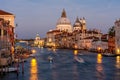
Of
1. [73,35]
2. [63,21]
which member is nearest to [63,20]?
[63,21]

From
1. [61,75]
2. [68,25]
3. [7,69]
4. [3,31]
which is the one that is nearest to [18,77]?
[7,69]

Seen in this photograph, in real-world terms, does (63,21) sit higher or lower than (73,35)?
higher

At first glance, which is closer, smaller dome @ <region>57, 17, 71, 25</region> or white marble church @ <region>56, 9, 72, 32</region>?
white marble church @ <region>56, 9, 72, 32</region>

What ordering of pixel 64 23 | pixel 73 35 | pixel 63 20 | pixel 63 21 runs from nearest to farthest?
pixel 73 35 < pixel 64 23 < pixel 63 21 < pixel 63 20

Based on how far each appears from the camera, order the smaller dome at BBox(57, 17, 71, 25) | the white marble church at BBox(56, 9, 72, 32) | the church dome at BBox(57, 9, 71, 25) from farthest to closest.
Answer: the church dome at BBox(57, 9, 71, 25) → the smaller dome at BBox(57, 17, 71, 25) → the white marble church at BBox(56, 9, 72, 32)

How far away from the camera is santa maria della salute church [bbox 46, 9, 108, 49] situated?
10294 cm

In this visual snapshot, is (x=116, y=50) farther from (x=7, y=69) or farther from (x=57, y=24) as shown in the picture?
(x=57, y=24)

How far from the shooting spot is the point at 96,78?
2964cm

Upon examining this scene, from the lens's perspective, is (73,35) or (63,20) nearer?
(73,35)

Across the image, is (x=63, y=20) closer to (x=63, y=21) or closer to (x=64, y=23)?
(x=63, y=21)

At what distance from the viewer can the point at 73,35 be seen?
127 metres

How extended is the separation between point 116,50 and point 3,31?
32.3 meters

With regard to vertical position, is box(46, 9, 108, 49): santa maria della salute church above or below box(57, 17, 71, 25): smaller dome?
below

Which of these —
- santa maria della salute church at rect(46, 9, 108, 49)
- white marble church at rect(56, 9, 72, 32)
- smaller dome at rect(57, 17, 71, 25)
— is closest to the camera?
santa maria della salute church at rect(46, 9, 108, 49)
